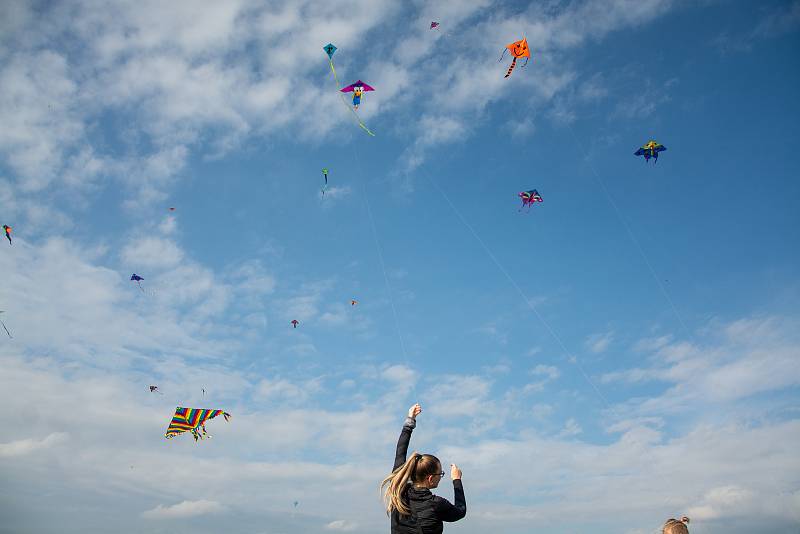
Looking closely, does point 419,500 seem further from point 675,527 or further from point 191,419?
point 191,419

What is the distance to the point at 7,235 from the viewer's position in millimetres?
24562

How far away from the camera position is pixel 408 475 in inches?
164

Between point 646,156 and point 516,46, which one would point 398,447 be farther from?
point 646,156

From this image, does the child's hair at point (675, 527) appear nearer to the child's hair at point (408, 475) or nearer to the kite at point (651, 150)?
the child's hair at point (408, 475)

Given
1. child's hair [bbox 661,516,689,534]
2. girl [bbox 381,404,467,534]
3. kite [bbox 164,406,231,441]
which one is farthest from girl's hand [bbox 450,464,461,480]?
kite [bbox 164,406,231,441]

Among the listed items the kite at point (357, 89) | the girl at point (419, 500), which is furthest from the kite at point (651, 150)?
the girl at point (419, 500)

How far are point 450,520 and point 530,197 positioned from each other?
23.1 m

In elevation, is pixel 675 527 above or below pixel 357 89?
below

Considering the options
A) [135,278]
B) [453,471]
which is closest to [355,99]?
[135,278]

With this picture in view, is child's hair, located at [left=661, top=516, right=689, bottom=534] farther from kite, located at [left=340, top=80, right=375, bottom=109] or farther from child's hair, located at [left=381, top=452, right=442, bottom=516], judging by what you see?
kite, located at [left=340, top=80, right=375, bottom=109]

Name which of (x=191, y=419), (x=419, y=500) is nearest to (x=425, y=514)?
(x=419, y=500)

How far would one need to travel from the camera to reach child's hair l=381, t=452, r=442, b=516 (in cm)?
414

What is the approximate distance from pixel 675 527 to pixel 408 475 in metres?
2.30

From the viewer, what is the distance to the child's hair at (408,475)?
4.14 metres
